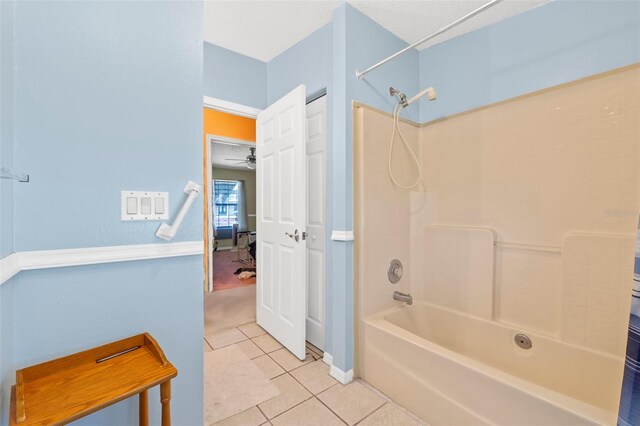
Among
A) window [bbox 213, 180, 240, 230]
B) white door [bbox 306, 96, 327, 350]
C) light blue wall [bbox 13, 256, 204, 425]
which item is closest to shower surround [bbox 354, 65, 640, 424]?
white door [bbox 306, 96, 327, 350]

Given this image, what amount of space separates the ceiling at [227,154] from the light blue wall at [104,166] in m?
3.62

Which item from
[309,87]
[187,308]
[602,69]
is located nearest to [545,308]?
[602,69]

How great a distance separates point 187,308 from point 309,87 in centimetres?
181

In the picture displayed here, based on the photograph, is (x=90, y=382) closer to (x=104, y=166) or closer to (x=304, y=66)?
(x=104, y=166)

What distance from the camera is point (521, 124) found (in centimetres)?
172

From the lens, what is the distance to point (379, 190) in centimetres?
191

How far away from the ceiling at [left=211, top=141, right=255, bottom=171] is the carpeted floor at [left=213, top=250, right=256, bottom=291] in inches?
91.4

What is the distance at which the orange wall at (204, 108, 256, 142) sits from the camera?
3.33 meters

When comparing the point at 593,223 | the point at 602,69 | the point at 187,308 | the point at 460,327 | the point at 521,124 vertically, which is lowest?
the point at 460,327

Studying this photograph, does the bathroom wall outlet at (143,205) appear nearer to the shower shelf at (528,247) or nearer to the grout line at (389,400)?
the grout line at (389,400)

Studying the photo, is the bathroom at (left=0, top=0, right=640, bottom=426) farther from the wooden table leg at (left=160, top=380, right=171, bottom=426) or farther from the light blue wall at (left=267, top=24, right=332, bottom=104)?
the wooden table leg at (left=160, top=380, right=171, bottom=426)

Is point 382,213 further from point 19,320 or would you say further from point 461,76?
point 19,320

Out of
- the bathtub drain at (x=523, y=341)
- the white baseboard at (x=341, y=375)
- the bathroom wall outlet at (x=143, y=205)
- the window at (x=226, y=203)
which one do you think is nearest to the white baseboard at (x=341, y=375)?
the white baseboard at (x=341, y=375)

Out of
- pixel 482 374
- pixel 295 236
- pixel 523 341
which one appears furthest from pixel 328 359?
pixel 523 341
